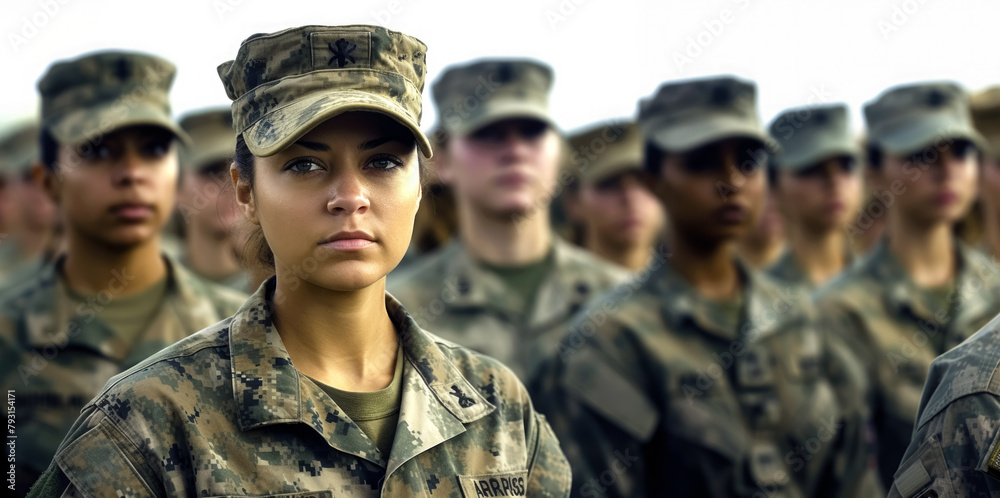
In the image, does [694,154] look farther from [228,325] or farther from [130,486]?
[130,486]

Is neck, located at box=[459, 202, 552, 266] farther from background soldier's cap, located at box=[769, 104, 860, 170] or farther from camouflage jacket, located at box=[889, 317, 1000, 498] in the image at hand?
camouflage jacket, located at box=[889, 317, 1000, 498]

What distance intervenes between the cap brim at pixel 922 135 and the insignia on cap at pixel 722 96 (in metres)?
1.64

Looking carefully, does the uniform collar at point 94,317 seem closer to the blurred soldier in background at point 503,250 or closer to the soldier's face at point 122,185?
the soldier's face at point 122,185

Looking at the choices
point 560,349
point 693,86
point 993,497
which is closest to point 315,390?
point 993,497

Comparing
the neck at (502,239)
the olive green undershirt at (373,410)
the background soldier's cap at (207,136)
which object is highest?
the olive green undershirt at (373,410)

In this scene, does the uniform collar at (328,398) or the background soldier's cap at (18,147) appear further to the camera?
the background soldier's cap at (18,147)

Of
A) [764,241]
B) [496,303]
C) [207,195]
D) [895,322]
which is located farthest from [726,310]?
[764,241]

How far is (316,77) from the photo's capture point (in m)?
2.64

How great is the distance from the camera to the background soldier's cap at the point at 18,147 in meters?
11.9

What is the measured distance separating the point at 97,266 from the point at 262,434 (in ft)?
10.9

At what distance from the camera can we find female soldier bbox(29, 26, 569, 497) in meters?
2.47

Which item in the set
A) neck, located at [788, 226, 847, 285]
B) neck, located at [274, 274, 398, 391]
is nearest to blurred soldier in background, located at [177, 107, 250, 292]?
neck, located at [788, 226, 847, 285]

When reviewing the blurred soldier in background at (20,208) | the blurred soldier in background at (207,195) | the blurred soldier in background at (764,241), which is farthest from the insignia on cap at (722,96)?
the blurred soldier in background at (20,208)

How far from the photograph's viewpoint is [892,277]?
7.23 metres
